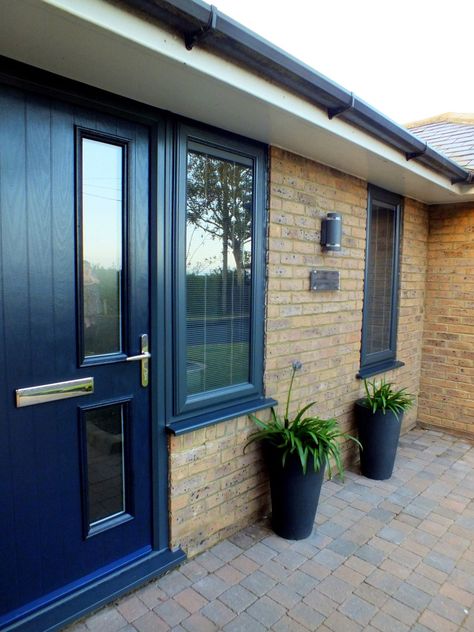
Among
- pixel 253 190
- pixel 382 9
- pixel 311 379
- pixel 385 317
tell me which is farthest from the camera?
pixel 382 9

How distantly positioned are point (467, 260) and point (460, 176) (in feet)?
3.54

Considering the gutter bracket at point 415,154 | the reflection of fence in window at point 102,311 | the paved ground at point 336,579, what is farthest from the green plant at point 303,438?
the gutter bracket at point 415,154

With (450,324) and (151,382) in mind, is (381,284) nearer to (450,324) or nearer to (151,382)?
(450,324)

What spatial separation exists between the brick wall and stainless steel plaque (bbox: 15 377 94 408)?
13.1 feet

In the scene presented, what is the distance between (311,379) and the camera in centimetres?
324

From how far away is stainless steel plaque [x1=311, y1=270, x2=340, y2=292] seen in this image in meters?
3.16

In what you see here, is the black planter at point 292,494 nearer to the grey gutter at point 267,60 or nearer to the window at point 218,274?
the window at point 218,274

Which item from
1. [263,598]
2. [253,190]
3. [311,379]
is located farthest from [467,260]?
[263,598]

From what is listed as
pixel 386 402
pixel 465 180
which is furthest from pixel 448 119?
pixel 386 402

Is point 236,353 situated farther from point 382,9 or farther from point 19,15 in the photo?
point 382,9

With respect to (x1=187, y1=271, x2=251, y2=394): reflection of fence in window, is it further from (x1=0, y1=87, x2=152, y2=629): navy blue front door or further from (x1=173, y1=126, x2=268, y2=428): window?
(x1=0, y1=87, x2=152, y2=629): navy blue front door

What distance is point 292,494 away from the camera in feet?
8.40

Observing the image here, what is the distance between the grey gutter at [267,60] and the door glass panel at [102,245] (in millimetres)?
A: 704

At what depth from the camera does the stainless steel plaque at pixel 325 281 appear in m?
3.16
